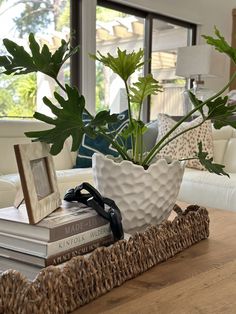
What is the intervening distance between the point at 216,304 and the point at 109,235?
277 millimetres

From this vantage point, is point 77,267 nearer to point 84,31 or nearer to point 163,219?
point 163,219

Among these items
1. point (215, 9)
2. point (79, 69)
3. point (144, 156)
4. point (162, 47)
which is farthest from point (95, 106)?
point (144, 156)

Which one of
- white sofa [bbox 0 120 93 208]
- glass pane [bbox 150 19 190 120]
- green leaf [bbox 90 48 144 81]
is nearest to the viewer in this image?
green leaf [bbox 90 48 144 81]

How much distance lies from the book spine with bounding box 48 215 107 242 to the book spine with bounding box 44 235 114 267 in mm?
32

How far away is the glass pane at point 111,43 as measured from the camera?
4.21 m

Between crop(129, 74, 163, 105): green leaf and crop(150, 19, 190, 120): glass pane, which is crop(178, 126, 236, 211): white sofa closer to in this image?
crop(129, 74, 163, 105): green leaf

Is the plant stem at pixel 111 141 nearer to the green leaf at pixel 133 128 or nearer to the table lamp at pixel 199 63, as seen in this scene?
the green leaf at pixel 133 128

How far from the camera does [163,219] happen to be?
3.37 ft

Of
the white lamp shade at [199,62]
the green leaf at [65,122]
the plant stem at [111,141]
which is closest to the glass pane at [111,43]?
the white lamp shade at [199,62]

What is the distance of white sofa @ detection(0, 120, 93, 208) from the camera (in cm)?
214

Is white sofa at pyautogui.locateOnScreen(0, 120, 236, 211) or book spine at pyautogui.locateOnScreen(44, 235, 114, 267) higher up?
book spine at pyautogui.locateOnScreen(44, 235, 114, 267)

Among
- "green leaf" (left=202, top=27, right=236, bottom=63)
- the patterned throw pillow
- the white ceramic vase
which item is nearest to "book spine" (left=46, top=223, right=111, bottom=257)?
the white ceramic vase

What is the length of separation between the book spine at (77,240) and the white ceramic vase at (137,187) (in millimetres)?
100

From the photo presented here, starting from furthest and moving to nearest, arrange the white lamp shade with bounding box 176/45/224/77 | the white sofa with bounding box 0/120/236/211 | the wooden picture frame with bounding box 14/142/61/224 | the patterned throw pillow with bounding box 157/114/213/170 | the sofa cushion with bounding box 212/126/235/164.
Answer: the white lamp shade with bounding box 176/45/224/77 → the sofa cushion with bounding box 212/126/235/164 → the patterned throw pillow with bounding box 157/114/213/170 → the white sofa with bounding box 0/120/236/211 → the wooden picture frame with bounding box 14/142/61/224
